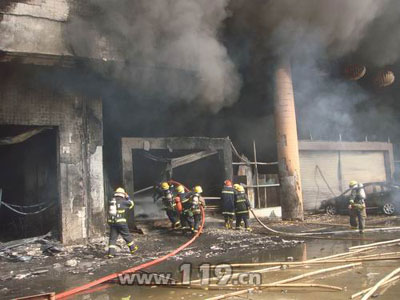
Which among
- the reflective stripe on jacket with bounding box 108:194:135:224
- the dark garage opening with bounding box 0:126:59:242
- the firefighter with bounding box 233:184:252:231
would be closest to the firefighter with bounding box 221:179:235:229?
the firefighter with bounding box 233:184:252:231

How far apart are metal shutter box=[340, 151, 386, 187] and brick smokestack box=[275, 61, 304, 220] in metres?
4.90

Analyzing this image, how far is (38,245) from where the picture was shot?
26.3ft

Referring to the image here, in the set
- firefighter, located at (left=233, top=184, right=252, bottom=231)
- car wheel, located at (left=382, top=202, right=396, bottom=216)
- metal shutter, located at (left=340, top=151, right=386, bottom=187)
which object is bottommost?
car wheel, located at (left=382, top=202, right=396, bottom=216)

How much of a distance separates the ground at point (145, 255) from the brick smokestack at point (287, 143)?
213 centimetres

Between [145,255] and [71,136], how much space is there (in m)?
3.23

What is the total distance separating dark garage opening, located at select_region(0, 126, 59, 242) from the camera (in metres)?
8.79

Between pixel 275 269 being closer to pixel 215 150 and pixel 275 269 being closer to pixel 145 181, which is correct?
pixel 215 150

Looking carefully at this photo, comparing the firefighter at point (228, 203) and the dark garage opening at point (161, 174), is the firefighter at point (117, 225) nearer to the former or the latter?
the dark garage opening at point (161, 174)

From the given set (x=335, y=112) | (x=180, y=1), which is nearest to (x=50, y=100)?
(x=180, y=1)

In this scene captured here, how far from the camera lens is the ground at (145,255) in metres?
5.70

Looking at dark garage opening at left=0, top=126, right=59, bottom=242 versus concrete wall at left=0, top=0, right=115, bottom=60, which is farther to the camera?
dark garage opening at left=0, top=126, right=59, bottom=242

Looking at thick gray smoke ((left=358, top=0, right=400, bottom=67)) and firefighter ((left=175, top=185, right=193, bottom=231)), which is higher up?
thick gray smoke ((left=358, top=0, right=400, bottom=67))

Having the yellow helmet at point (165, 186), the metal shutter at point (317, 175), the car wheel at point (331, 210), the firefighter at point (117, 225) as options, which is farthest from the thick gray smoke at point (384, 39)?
the firefighter at point (117, 225)

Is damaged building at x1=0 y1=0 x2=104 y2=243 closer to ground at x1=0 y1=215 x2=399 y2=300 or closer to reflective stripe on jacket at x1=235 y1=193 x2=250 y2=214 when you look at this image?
ground at x1=0 y1=215 x2=399 y2=300
